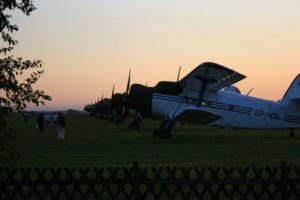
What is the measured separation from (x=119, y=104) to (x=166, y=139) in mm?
12333

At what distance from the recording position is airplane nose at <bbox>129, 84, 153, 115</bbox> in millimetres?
28312

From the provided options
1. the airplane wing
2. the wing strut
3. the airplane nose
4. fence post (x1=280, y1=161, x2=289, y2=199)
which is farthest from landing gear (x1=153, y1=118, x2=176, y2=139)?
fence post (x1=280, y1=161, x2=289, y2=199)

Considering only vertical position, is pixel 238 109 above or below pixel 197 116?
above

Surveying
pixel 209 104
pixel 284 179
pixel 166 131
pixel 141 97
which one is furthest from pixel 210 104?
pixel 284 179

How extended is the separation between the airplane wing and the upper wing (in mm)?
1287

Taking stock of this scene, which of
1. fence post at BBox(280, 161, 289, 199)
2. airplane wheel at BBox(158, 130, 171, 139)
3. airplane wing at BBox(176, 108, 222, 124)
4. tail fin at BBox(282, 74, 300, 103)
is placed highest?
tail fin at BBox(282, 74, 300, 103)

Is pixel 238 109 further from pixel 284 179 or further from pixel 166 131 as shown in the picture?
pixel 284 179

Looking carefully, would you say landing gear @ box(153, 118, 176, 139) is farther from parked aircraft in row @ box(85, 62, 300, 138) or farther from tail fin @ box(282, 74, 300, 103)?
tail fin @ box(282, 74, 300, 103)

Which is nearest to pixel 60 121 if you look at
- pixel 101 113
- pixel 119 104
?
pixel 119 104

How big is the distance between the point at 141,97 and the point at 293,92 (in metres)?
9.70

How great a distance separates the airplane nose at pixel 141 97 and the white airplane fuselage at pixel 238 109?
0.28 m

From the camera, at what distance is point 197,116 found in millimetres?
27406

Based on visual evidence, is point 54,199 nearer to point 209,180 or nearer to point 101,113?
point 209,180

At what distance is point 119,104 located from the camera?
1522 inches
